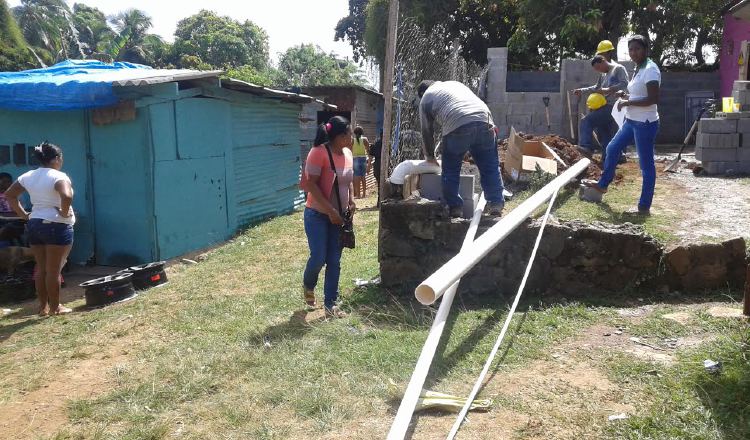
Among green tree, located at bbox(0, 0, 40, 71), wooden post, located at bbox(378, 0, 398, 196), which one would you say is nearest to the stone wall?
wooden post, located at bbox(378, 0, 398, 196)

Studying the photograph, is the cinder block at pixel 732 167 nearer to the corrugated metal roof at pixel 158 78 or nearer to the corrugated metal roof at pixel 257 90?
the corrugated metal roof at pixel 257 90

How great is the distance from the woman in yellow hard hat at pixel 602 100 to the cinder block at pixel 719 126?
3.85 ft

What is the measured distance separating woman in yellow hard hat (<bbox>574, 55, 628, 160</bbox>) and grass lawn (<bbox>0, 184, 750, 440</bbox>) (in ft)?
7.76

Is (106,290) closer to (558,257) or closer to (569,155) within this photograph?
(558,257)

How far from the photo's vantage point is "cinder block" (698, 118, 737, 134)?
8.24 metres

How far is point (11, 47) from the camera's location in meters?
26.0

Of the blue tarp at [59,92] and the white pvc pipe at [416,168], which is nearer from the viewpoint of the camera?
the white pvc pipe at [416,168]

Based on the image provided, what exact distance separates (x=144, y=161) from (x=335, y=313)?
14.1 ft

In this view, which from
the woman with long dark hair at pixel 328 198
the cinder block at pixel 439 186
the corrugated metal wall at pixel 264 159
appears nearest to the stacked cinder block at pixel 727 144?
the cinder block at pixel 439 186

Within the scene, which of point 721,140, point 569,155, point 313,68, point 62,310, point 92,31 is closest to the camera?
point 62,310

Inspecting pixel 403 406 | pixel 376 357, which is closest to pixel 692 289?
pixel 376 357

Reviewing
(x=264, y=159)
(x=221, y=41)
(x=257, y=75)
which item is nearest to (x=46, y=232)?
(x=264, y=159)

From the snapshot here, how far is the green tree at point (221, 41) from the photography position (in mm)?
40781

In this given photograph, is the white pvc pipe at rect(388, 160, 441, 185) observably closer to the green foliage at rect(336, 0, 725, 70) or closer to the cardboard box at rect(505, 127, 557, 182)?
the cardboard box at rect(505, 127, 557, 182)
